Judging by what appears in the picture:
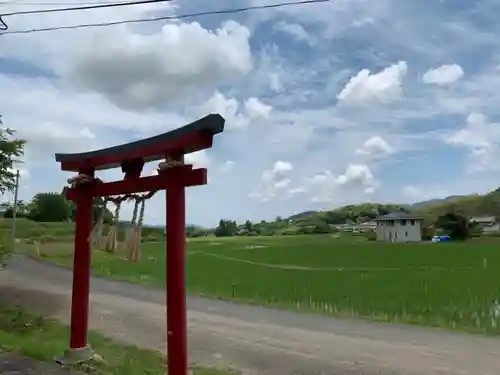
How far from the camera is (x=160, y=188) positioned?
15.2ft

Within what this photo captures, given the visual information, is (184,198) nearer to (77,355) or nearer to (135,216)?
(135,216)

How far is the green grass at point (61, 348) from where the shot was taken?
591 cm

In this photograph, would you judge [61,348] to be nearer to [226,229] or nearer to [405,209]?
[226,229]

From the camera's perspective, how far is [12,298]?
12891 millimetres

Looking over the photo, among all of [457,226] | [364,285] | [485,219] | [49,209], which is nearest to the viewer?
[364,285]

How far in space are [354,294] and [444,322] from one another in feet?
15.4

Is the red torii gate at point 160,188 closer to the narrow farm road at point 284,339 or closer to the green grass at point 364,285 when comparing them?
the narrow farm road at point 284,339

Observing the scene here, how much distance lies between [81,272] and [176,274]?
179cm

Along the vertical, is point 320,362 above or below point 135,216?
below

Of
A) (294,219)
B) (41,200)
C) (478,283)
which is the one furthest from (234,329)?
(294,219)

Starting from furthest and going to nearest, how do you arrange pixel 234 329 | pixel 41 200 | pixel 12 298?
1. pixel 41 200
2. pixel 12 298
3. pixel 234 329

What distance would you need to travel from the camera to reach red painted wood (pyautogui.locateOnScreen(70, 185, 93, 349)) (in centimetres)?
574

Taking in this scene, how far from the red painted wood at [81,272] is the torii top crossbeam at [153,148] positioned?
0.32 m

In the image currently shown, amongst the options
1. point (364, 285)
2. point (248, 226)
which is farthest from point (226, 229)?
point (364, 285)
